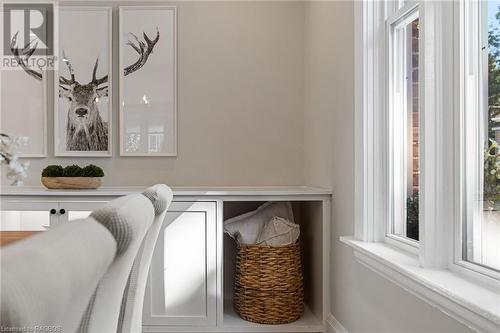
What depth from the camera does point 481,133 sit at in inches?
53.4

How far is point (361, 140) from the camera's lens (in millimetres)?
2074

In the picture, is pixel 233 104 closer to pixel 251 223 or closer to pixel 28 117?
pixel 251 223

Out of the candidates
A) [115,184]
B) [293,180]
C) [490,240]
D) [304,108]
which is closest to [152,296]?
[115,184]

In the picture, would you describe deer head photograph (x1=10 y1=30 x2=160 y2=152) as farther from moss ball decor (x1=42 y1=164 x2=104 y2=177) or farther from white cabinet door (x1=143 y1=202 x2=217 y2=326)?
white cabinet door (x1=143 y1=202 x2=217 y2=326)

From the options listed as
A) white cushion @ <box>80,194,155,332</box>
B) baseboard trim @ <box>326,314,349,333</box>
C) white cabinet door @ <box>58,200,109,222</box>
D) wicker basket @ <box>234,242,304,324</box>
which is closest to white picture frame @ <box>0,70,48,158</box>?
white cabinet door @ <box>58,200,109,222</box>

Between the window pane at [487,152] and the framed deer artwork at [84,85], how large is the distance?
2.47m

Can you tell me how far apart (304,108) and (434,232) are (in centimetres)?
191

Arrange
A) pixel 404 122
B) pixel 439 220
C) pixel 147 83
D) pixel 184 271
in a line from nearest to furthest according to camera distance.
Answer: pixel 439 220
pixel 404 122
pixel 184 271
pixel 147 83

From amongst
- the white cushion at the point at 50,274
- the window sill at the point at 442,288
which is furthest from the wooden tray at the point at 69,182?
the white cushion at the point at 50,274

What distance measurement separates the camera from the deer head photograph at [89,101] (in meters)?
3.24

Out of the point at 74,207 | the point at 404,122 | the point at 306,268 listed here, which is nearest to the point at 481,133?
the point at 404,122

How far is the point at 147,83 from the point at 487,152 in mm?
2414

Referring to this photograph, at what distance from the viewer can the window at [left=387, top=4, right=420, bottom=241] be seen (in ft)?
5.96

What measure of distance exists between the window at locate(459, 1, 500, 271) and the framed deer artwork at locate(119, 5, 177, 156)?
2179 mm
